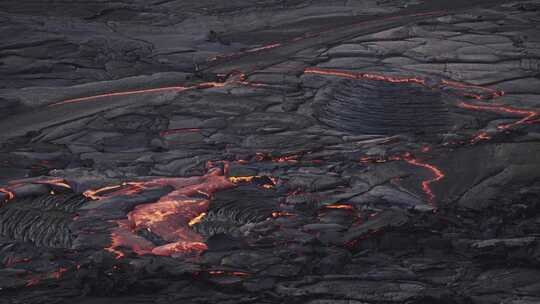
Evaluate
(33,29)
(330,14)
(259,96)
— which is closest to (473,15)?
(330,14)

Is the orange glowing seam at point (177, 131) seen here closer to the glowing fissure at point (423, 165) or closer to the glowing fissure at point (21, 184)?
the glowing fissure at point (21, 184)

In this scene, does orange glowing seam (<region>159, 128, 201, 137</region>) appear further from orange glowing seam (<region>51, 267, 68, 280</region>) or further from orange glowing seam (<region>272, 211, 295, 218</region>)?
orange glowing seam (<region>51, 267, 68, 280</region>)

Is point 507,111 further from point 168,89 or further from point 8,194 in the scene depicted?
point 8,194

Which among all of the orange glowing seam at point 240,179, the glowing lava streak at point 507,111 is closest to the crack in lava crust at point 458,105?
the glowing lava streak at point 507,111

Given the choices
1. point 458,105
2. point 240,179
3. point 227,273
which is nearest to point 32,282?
point 227,273

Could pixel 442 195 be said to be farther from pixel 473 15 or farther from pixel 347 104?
pixel 473 15

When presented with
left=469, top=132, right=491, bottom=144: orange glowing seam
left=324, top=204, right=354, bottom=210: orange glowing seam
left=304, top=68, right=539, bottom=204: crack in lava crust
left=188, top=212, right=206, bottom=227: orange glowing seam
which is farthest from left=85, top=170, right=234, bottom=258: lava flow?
left=469, top=132, right=491, bottom=144: orange glowing seam
